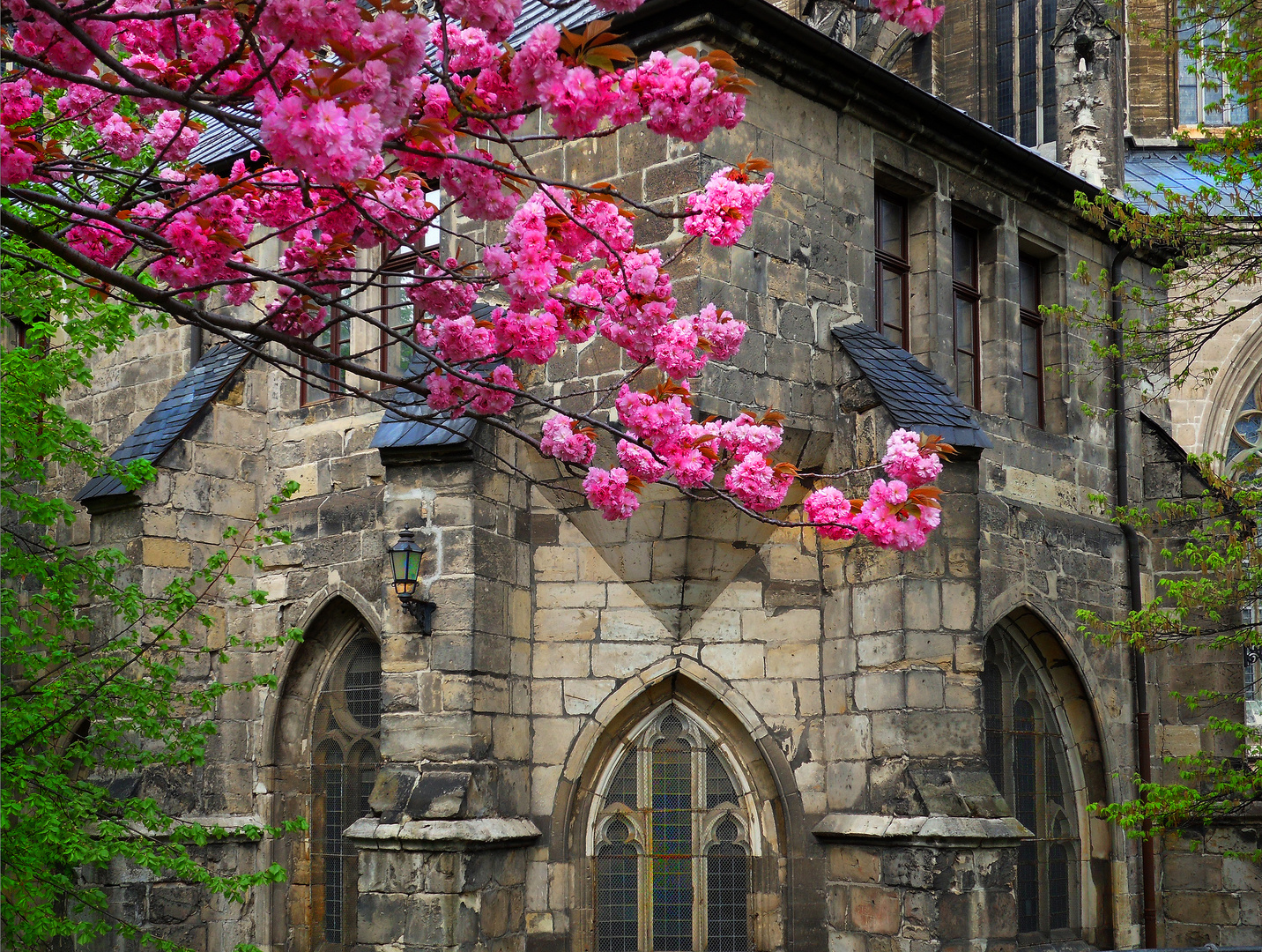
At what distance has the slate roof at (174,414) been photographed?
11.3 metres

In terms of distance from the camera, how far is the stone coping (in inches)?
347

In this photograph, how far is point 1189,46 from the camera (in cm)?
934

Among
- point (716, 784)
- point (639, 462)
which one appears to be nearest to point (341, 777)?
point (716, 784)

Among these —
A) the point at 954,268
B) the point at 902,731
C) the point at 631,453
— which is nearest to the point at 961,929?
the point at 902,731

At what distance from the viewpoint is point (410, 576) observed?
9203 mm

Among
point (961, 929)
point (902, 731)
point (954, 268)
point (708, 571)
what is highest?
point (954, 268)

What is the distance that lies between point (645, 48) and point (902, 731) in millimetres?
4889

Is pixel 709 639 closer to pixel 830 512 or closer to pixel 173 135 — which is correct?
pixel 830 512

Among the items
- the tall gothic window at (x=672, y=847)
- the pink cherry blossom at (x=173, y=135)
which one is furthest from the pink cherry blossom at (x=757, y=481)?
the tall gothic window at (x=672, y=847)

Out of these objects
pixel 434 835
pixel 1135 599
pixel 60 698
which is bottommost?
pixel 434 835

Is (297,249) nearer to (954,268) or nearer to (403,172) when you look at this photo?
(403,172)

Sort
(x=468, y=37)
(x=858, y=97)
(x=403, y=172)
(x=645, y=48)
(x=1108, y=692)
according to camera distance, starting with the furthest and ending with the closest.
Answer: (x=1108, y=692), (x=858, y=97), (x=645, y=48), (x=403, y=172), (x=468, y=37)

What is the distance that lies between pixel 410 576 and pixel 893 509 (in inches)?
158

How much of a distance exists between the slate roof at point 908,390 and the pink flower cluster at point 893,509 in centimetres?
280
